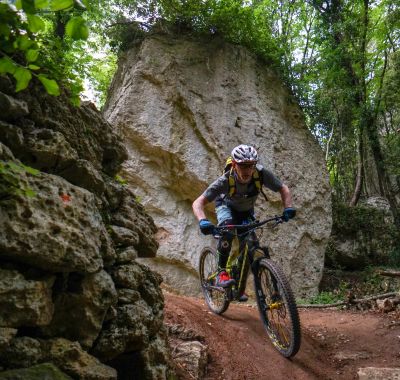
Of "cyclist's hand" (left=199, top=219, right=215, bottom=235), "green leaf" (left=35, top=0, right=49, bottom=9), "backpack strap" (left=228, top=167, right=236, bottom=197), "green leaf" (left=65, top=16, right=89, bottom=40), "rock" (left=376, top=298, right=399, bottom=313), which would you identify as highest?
"backpack strap" (left=228, top=167, right=236, bottom=197)

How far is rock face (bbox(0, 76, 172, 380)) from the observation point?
221 cm

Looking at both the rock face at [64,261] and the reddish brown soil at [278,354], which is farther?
the reddish brown soil at [278,354]

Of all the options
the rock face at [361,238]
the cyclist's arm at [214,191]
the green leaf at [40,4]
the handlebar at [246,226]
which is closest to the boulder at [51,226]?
the green leaf at [40,4]

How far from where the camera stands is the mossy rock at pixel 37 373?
1946 mm

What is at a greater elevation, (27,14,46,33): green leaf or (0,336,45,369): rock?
(27,14,46,33): green leaf

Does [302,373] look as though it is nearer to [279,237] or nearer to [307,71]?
[279,237]

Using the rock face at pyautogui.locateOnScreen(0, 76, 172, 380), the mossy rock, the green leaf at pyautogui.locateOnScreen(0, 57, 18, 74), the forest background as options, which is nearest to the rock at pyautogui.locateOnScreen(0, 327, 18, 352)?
the rock face at pyautogui.locateOnScreen(0, 76, 172, 380)

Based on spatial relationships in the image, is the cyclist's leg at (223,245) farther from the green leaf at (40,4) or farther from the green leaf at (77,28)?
the green leaf at (40,4)

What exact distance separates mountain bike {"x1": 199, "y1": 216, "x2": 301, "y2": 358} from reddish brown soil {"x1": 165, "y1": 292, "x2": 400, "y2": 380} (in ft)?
0.62

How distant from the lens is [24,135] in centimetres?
274

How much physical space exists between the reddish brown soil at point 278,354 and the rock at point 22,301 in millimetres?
1816

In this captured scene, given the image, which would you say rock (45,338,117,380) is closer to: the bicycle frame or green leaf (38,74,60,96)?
green leaf (38,74,60,96)

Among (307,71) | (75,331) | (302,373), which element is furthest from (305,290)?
(307,71)

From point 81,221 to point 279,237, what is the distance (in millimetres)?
8244
